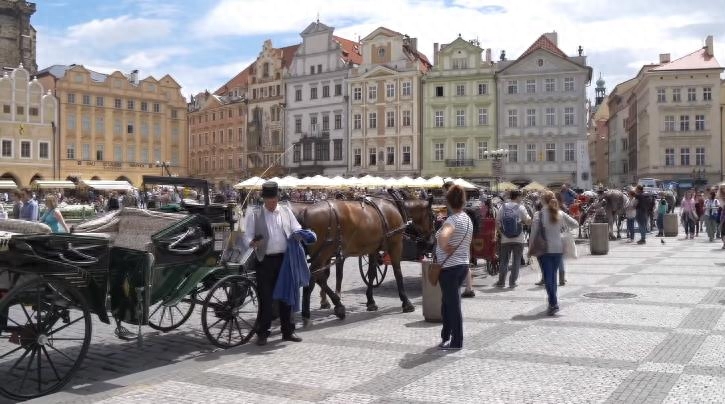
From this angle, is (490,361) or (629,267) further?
(629,267)

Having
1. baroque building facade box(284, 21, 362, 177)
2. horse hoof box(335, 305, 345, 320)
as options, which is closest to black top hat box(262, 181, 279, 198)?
horse hoof box(335, 305, 345, 320)

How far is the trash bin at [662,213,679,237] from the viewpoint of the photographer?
1029 inches

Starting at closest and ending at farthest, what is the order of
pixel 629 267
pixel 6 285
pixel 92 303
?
pixel 6 285 → pixel 92 303 → pixel 629 267

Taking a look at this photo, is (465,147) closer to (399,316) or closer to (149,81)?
(149,81)

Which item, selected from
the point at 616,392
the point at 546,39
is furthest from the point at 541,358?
the point at 546,39

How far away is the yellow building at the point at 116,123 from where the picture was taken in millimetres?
67625

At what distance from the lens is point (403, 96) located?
204 feet

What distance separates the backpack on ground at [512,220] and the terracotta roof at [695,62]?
56022 millimetres

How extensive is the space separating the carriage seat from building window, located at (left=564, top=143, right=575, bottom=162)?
175ft

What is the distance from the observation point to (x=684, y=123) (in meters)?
61.8

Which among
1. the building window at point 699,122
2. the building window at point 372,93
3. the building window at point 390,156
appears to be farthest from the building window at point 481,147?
the building window at point 699,122

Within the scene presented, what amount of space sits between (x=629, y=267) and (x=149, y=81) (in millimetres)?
66869

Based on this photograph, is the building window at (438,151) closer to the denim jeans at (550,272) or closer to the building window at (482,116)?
the building window at (482,116)

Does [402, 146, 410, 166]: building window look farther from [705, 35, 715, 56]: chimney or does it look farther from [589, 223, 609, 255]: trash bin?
[589, 223, 609, 255]: trash bin
